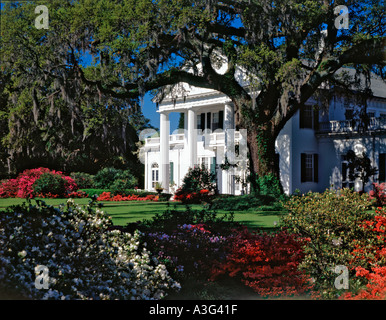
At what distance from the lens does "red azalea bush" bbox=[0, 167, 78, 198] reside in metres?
5.96

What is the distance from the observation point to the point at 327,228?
7281mm

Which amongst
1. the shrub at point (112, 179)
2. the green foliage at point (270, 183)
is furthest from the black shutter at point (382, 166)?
the shrub at point (112, 179)

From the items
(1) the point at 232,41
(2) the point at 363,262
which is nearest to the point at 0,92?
(2) the point at 363,262

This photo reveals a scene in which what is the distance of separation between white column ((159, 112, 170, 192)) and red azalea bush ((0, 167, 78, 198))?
137 centimetres

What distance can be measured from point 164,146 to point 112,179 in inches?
36.2

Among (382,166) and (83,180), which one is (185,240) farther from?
(382,166)

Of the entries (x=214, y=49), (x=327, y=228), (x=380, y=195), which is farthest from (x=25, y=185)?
(x=380, y=195)

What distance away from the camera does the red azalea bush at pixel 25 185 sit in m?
5.96

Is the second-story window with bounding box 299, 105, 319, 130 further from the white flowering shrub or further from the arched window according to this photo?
the white flowering shrub

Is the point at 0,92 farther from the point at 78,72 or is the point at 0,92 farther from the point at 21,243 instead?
the point at 78,72

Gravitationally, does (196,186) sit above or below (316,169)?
below

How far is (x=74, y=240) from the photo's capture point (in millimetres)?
5367

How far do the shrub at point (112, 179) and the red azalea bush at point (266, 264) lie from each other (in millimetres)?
1866

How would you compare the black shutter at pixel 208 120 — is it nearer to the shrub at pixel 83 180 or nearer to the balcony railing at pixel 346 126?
the shrub at pixel 83 180
